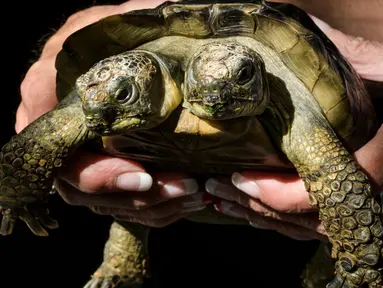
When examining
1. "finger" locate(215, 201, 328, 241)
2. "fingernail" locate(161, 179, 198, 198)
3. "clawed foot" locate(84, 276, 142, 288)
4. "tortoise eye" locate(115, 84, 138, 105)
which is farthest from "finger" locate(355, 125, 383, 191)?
"clawed foot" locate(84, 276, 142, 288)

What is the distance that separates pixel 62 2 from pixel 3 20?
302 mm

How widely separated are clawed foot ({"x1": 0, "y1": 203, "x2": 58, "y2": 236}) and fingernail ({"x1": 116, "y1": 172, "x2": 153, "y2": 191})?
0.22 m

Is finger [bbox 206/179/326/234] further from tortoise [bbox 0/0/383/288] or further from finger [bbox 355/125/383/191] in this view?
finger [bbox 355/125/383/191]

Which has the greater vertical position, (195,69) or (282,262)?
(195,69)

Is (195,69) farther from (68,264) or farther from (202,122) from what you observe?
(68,264)

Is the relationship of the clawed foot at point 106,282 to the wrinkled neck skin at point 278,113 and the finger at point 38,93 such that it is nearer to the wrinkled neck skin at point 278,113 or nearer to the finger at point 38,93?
the finger at point 38,93

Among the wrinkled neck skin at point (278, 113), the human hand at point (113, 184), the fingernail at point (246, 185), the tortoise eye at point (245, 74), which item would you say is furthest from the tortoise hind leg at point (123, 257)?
the tortoise eye at point (245, 74)

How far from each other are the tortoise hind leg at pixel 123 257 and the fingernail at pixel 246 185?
0.61 m

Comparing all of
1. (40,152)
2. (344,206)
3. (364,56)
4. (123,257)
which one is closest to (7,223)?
(40,152)

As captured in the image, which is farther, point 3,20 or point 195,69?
point 3,20

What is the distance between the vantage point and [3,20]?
84.6 inches

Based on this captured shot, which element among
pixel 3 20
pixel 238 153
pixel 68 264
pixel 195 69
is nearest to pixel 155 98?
pixel 195 69

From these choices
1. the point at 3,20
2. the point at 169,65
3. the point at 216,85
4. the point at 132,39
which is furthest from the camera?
the point at 3,20

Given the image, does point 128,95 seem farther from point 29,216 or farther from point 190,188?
point 29,216
